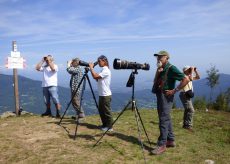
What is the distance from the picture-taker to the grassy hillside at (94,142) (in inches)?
317

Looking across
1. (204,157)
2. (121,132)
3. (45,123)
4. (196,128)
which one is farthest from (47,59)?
(204,157)

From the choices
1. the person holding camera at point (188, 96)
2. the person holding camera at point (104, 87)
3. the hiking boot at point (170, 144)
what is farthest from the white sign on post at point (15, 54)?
the hiking boot at point (170, 144)

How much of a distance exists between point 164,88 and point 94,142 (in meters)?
2.63

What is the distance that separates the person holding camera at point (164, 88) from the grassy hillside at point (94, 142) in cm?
47

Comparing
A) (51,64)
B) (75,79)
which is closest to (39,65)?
(51,64)

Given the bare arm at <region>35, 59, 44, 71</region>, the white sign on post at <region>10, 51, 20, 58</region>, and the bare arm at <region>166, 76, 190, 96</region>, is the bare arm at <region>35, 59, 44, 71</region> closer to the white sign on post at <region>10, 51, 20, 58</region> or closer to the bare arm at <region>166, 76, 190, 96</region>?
the white sign on post at <region>10, 51, 20, 58</region>

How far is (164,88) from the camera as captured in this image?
8.35 meters

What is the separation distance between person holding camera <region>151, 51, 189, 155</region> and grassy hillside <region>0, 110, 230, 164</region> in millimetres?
468

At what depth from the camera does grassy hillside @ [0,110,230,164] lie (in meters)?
8.05

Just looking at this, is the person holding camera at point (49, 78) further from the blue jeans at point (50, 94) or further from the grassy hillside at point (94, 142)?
the grassy hillside at point (94, 142)

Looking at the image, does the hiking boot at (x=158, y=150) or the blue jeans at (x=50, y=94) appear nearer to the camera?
the hiking boot at (x=158, y=150)

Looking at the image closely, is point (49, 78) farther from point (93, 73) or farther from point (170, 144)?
point (170, 144)

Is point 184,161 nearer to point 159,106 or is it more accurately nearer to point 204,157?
point 204,157

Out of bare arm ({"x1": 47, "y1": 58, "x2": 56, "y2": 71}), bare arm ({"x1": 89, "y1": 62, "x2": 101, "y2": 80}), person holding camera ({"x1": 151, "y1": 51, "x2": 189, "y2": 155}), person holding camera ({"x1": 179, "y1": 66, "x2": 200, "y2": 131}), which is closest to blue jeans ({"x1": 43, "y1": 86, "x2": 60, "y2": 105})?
bare arm ({"x1": 47, "y1": 58, "x2": 56, "y2": 71})
